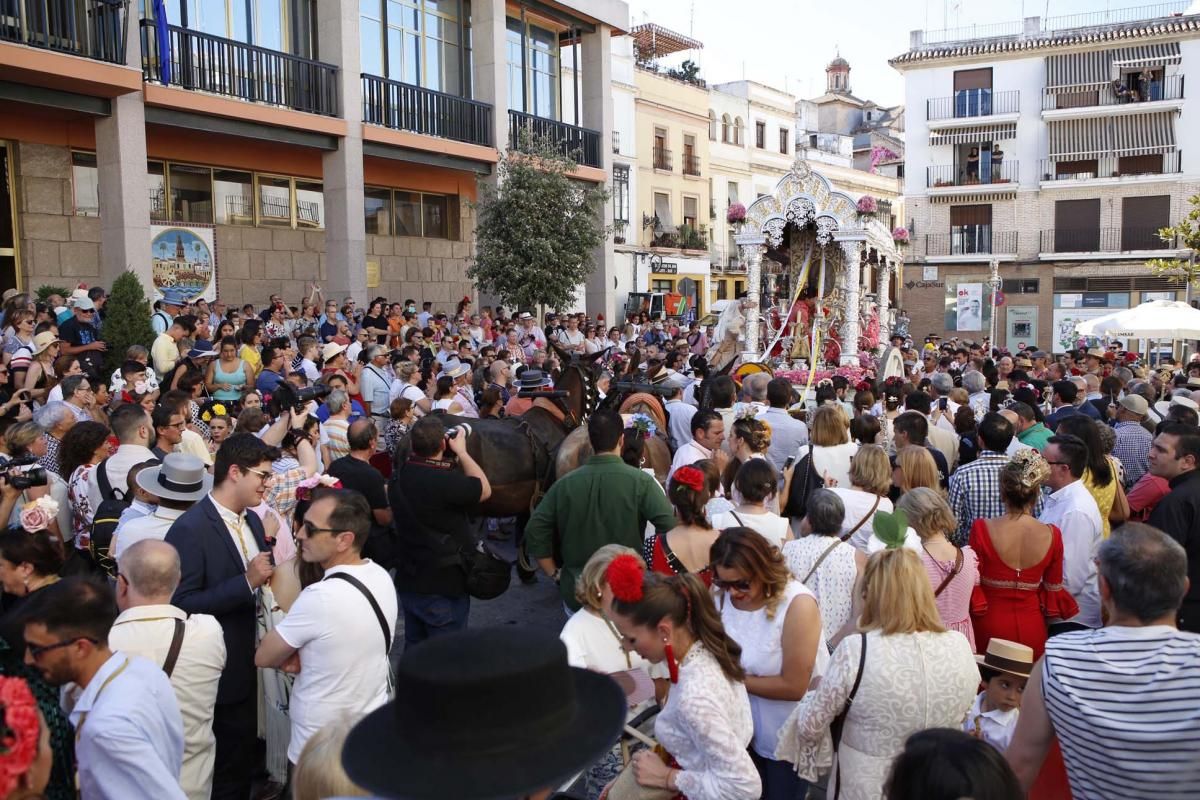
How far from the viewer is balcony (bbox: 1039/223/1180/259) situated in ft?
116

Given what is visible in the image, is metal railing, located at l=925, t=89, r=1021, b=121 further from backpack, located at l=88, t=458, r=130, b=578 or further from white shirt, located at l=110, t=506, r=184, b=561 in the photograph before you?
white shirt, located at l=110, t=506, r=184, b=561

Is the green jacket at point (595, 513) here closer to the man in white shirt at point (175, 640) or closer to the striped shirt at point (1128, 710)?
the man in white shirt at point (175, 640)

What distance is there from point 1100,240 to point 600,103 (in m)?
23.7

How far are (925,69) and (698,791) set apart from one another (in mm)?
40866

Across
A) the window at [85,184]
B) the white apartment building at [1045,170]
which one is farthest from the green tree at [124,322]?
the white apartment building at [1045,170]

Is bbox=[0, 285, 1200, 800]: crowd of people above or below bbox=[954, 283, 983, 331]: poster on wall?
below

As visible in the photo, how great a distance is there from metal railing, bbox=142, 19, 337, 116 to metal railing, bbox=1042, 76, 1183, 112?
99.5ft

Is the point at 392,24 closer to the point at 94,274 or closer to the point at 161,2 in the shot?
the point at 161,2

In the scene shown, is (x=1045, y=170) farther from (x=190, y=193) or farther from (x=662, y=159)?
(x=190, y=193)

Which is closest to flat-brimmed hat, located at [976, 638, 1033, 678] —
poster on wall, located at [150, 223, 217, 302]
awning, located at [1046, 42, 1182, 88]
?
poster on wall, located at [150, 223, 217, 302]

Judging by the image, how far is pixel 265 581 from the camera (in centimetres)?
411

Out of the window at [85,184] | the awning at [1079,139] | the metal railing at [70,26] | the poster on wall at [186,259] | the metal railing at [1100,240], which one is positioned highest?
the awning at [1079,139]

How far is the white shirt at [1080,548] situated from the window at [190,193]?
49.2 ft

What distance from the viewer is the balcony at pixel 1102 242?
116 feet
